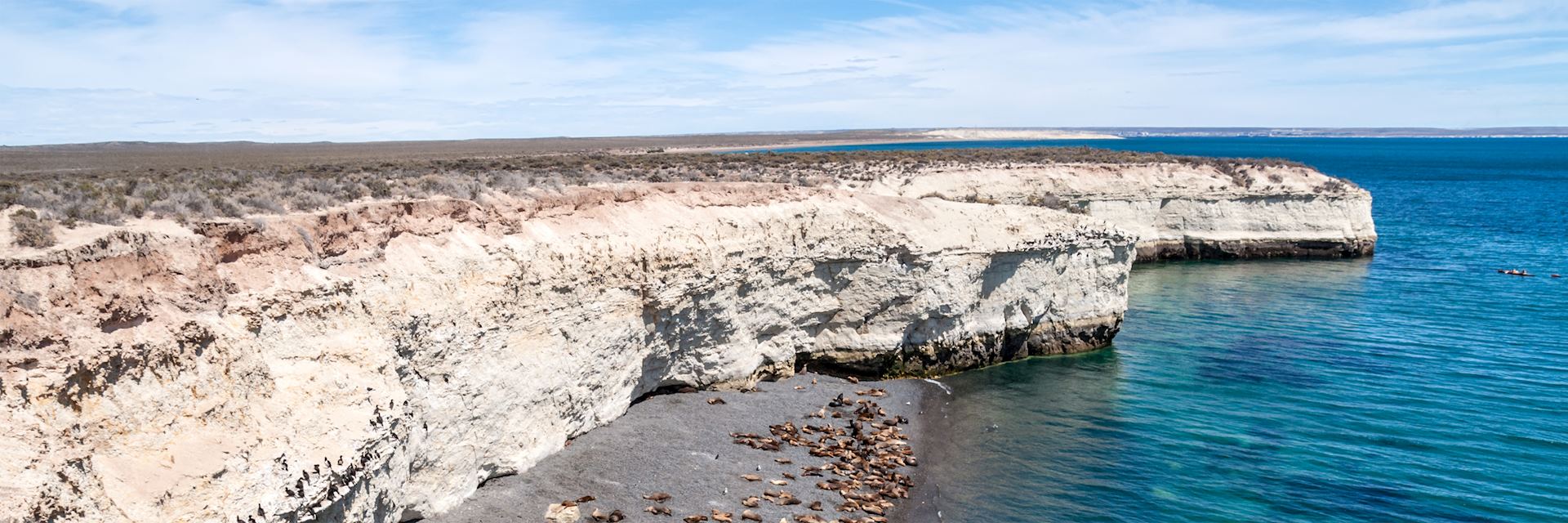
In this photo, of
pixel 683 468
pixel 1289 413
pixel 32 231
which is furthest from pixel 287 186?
pixel 1289 413

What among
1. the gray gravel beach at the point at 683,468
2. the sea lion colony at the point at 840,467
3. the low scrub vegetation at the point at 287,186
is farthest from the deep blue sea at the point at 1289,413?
the low scrub vegetation at the point at 287,186

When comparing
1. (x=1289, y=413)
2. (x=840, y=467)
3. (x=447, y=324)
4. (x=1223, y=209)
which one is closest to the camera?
(x=447, y=324)

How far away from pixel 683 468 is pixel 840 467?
3.12 meters

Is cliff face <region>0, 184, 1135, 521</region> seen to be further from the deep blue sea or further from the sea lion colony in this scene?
the deep blue sea

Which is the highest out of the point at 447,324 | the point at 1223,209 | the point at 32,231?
the point at 32,231

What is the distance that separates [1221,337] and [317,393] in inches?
1090

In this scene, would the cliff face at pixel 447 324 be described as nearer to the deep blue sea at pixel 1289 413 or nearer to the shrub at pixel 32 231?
the shrub at pixel 32 231

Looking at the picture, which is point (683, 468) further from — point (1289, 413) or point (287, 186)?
point (1289, 413)

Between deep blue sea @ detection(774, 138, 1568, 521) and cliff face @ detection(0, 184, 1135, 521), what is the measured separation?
326cm

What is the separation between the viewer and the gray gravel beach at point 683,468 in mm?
16250

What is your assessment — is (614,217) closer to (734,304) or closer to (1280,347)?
(734,304)

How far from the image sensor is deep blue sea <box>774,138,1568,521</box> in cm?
1780

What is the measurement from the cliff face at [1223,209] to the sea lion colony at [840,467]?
99.4ft

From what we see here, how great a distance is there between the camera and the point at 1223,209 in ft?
171
